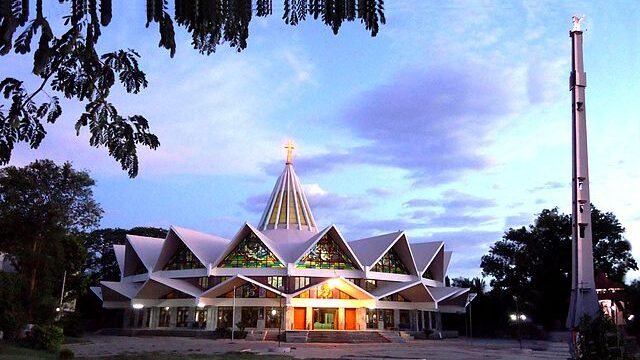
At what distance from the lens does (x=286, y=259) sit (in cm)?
4953

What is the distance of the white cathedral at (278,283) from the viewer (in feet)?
157

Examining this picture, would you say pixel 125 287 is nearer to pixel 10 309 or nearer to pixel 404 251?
pixel 404 251

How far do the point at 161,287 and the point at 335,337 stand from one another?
1769 cm

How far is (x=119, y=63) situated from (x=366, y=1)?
193 cm

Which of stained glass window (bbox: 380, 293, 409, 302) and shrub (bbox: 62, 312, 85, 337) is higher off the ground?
stained glass window (bbox: 380, 293, 409, 302)

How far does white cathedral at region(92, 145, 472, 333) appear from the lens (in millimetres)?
47812

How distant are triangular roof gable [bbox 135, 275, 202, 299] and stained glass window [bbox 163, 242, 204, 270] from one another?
1.59 meters

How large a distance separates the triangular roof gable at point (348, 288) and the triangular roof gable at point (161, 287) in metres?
8.69

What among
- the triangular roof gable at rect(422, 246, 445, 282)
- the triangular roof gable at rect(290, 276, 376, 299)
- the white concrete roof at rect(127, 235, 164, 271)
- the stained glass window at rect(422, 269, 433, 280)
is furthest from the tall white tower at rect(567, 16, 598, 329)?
the white concrete roof at rect(127, 235, 164, 271)

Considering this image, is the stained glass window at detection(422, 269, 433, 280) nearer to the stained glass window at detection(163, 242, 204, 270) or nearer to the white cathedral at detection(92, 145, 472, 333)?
the white cathedral at detection(92, 145, 472, 333)

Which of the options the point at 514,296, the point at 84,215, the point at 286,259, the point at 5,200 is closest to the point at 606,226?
the point at 514,296

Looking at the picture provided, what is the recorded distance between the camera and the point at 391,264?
53938 mm

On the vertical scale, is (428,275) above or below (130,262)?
below

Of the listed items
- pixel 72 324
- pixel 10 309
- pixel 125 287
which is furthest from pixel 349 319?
pixel 10 309
